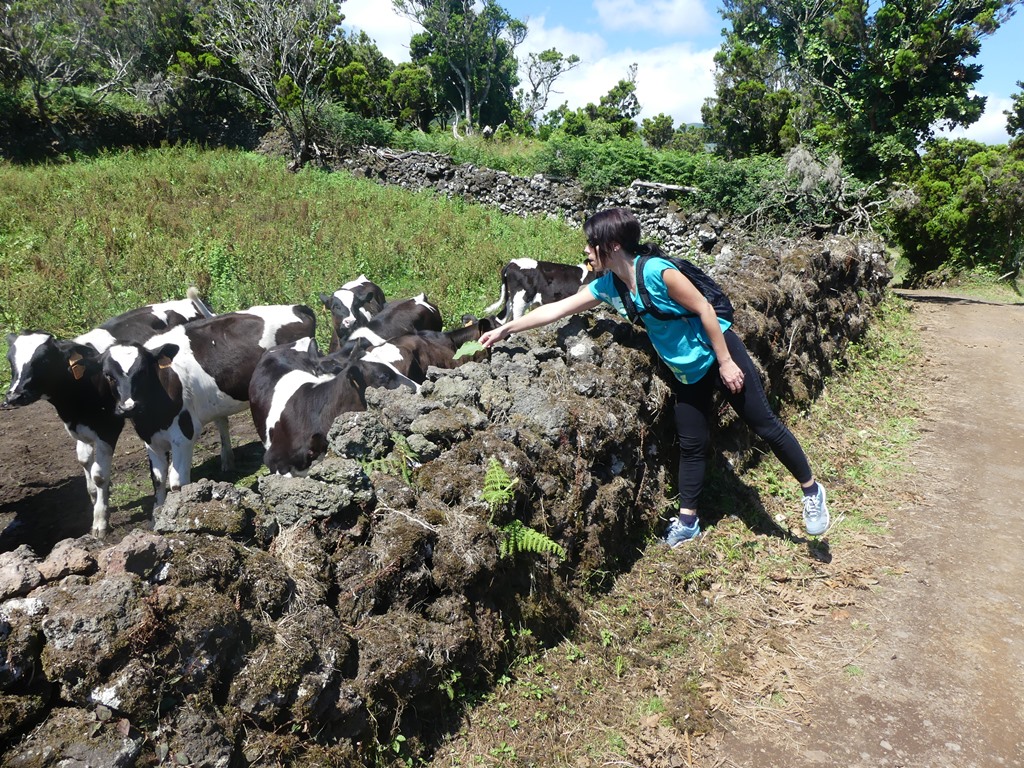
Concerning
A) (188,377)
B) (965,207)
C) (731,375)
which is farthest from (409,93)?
(731,375)

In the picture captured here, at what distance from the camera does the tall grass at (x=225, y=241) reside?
1200cm

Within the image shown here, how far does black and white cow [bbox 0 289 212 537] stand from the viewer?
20.7 ft

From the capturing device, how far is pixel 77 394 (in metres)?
6.54

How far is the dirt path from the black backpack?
1.91 metres

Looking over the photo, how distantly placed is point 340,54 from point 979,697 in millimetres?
35473

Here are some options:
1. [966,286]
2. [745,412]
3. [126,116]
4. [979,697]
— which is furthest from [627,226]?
[126,116]

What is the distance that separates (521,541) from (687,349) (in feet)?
5.22

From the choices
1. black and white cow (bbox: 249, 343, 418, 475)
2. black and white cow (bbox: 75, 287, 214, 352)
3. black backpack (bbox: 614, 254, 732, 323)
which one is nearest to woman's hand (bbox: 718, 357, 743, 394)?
black backpack (bbox: 614, 254, 732, 323)

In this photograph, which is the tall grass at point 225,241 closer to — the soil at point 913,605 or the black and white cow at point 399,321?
the black and white cow at point 399,321

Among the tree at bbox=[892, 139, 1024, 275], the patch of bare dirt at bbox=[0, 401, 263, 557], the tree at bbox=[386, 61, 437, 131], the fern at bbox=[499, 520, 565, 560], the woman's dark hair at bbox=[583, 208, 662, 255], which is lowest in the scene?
the patch of bare dirt at bbox=[0, 401, 263, 557]

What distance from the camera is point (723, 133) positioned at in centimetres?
2955

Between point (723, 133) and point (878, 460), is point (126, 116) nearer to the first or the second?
point (723, 133)

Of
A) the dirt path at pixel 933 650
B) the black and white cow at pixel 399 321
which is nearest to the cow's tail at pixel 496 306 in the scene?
the black and white cow at pixel 399 321

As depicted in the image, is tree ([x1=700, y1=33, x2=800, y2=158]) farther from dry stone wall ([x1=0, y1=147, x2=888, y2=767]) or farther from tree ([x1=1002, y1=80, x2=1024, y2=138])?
dry stone wall ([x1=0, y1=147, x2=888, y2=767])
